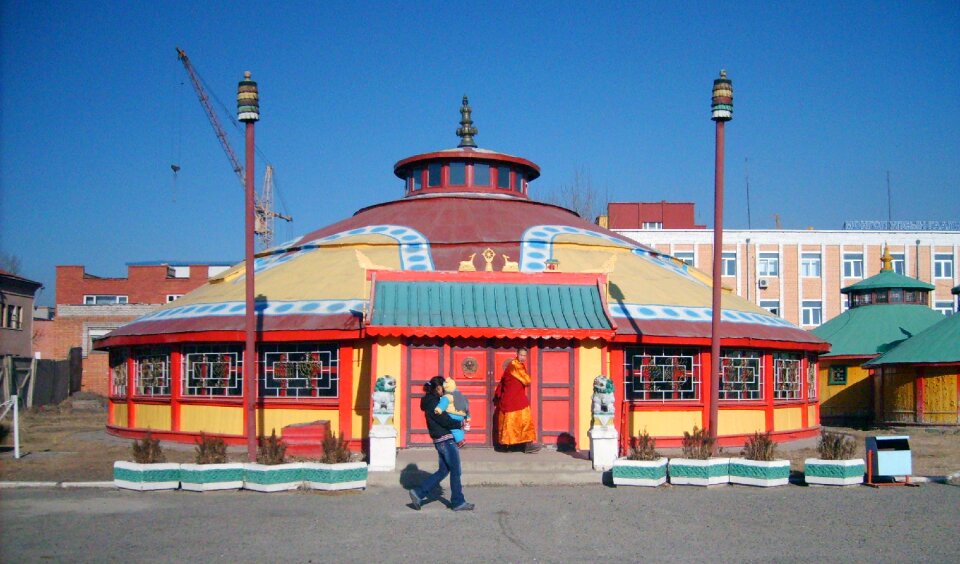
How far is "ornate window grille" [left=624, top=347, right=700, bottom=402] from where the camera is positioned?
2055 centimetres

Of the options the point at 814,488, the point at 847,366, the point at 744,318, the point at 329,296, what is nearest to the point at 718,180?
the point at 814,488

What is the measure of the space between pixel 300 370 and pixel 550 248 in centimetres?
743

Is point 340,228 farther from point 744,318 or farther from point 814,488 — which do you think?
point 814,488

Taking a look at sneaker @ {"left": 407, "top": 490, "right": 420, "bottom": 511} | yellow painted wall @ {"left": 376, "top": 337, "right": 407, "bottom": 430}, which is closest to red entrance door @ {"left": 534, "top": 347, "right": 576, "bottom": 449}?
yellow painted wall @ {"left": 376, "top": 337, "right": 407, "bottom": 430}

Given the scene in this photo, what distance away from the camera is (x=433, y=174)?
93.4ft

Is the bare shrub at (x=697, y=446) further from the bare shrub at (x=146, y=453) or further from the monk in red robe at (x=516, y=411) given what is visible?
the bare shrub at (x=146, y=453)

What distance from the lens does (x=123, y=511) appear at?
1249 cm

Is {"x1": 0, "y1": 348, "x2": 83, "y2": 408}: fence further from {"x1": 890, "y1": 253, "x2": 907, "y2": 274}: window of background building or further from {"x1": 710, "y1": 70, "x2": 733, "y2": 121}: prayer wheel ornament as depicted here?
{"x1": 890, "y1": 253, "x2": 907, "y2": 274}: window of background building

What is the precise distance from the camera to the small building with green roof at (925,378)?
1044 inches

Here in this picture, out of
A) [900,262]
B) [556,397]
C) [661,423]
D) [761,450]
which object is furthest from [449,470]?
[900,262]

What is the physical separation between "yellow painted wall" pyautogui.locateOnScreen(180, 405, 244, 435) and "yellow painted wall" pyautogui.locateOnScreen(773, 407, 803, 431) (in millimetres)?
11769

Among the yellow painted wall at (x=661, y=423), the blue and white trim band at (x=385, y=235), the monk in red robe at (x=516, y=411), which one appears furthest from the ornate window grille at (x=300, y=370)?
the yellow painted wall at (x=661, y=423)

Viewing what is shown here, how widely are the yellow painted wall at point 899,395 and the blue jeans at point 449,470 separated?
1894 cm

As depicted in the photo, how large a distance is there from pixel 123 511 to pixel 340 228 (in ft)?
49.1
